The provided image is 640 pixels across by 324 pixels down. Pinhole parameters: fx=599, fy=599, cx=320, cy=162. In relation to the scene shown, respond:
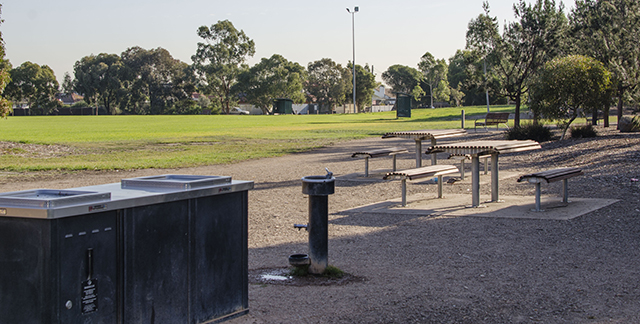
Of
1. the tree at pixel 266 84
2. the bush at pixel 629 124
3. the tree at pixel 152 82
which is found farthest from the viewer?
the tree at pixel 152 82

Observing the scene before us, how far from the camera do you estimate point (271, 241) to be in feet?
24.1

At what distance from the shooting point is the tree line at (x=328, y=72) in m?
23.1

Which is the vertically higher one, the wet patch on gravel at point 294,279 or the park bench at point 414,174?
the park bench at point 414,174

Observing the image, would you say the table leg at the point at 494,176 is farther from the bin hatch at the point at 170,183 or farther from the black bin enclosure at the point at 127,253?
the bin hatch at the point at 170,183

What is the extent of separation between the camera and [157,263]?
3.58m

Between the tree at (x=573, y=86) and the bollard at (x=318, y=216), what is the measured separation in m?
15.6

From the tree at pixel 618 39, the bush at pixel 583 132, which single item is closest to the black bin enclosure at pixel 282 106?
the tree at pixel 618 39

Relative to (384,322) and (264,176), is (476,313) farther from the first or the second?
(264,176)

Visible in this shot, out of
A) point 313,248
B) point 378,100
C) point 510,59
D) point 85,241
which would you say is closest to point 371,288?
point 313,248

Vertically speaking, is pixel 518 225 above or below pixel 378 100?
below

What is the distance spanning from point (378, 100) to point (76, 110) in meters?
76.5

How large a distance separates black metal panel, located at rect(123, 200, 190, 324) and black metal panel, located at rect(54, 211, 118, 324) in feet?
0.31

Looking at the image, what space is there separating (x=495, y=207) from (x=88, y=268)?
7.06 metres

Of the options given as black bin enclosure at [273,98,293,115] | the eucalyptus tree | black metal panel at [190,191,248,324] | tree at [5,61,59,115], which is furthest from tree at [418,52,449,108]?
black metal panel at [190,191,248,324]
